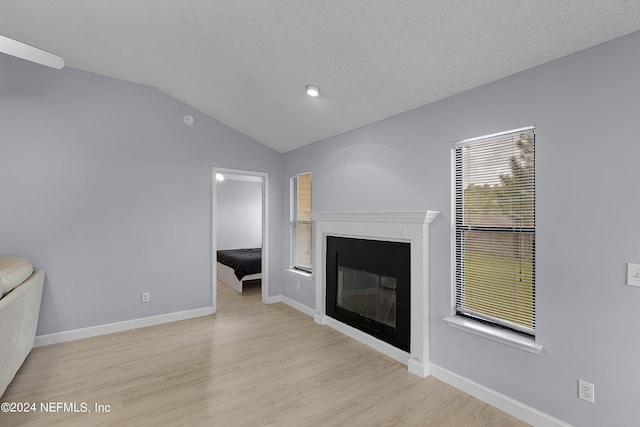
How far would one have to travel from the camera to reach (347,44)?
237cm

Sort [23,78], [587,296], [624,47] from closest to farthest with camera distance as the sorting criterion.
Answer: [624,47] < [587,296] < [23,78]

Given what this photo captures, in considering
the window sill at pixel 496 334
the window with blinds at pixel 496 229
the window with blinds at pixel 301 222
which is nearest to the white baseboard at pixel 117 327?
the window with blinds at pixel 301 222

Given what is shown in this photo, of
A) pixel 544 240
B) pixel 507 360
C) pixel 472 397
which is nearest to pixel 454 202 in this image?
pixel 544 240

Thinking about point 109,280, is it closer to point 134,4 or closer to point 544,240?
point 134,4

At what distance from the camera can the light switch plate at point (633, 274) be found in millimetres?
1712

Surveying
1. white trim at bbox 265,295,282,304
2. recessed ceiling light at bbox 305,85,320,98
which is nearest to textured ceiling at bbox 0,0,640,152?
recessed ceiling light at bbox 305,85,320,98

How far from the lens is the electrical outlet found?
6.09 feet

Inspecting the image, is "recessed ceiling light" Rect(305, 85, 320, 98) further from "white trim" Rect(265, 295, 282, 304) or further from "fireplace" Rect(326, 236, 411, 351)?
"white trim" Rect(265, 295, 282, 304)

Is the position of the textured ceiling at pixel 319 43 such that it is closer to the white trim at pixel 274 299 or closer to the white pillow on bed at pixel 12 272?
the white pillow on bed at pixel 12 272

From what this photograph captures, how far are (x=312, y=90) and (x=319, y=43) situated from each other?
0.66 m

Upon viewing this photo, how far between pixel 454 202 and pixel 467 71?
3.46 feet

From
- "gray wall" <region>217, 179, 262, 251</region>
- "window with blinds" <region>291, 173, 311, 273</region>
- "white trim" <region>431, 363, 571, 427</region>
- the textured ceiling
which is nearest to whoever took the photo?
the textured ceiling

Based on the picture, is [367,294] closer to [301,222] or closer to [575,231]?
[301,222]

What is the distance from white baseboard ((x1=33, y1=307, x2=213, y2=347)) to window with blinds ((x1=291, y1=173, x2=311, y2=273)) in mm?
1524
